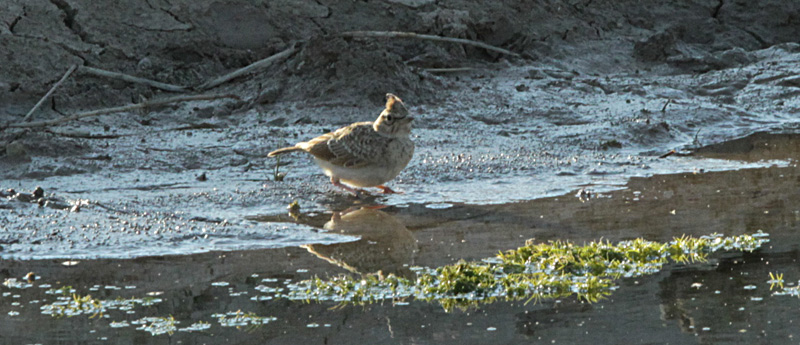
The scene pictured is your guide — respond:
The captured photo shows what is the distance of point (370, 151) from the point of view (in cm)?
716

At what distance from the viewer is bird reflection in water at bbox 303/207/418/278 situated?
5363mm

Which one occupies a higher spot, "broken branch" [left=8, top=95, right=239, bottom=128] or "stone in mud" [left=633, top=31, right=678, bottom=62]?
"stone in mud" [left=633, top=31, right=678, bottom=62]

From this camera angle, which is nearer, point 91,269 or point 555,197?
point 91,269

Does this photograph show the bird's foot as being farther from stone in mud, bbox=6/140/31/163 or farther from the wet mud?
stone in mud, bbox=6/140/31/163

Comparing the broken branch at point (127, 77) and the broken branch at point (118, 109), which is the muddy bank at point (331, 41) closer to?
the broken branch at point (127, 77)

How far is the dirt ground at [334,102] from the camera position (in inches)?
275

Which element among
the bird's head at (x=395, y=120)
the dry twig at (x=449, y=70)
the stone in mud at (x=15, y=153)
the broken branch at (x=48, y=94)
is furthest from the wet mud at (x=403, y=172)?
the bird's head at (x=395, y=120)

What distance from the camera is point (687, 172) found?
26.1 feet

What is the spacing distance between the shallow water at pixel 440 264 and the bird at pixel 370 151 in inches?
10.2

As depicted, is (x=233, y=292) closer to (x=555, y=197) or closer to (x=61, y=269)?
(x=61, y=269)

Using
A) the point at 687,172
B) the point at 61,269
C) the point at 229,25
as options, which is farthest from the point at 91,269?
the point at 229,25

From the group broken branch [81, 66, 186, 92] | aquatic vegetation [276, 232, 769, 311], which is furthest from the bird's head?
broken branch [81, 66, 186, 92]

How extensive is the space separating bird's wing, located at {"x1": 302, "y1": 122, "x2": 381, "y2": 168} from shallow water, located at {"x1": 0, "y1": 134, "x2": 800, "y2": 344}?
0.32 metres

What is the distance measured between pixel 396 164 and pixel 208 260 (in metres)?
2.01
